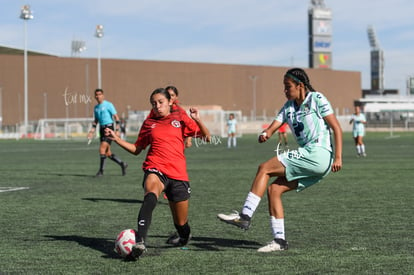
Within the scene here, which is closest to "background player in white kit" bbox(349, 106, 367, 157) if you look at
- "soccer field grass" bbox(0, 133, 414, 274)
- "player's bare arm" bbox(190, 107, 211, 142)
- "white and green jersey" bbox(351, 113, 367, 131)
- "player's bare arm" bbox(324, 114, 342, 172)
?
"white and green jersey" bbox(351, 113, 367, 131)

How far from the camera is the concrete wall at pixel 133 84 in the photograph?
100812mm

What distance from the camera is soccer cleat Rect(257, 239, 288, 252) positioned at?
7.07 metres

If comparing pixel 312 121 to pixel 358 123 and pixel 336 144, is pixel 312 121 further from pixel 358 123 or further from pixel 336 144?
pixel 358 123

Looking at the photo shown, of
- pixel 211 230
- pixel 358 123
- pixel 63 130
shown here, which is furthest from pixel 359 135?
pixel 63 130

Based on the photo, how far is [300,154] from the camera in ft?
23.1

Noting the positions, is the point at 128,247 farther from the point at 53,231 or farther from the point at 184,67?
the point at 184,67

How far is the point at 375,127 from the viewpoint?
99500 millimetres

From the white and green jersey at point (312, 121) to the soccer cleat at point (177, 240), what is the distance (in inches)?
63.2

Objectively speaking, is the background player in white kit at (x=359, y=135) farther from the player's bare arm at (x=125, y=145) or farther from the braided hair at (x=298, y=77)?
the player's bare arm at (x=125, y=145)

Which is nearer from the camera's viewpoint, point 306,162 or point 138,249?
point 138,249

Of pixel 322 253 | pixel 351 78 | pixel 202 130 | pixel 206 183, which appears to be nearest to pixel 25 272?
pixel 202 130

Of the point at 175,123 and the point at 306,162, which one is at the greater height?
the point at 175,123

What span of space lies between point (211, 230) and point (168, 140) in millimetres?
1910

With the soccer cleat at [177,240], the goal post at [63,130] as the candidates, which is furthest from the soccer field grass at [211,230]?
the goal post at [63,130]
